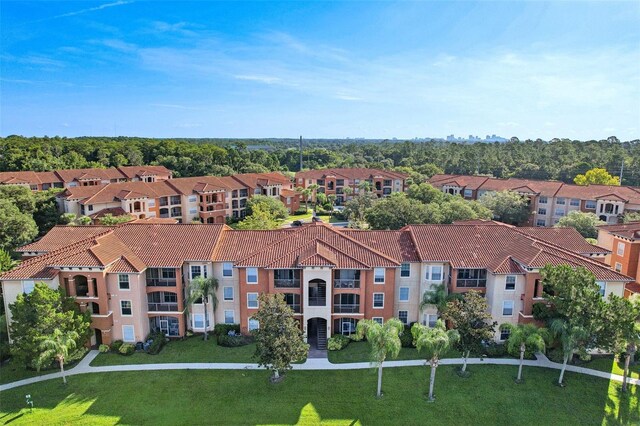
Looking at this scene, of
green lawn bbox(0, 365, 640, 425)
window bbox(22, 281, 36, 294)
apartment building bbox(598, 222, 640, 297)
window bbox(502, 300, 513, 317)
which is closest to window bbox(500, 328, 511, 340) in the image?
window bbox(502, 300, 513, 317)

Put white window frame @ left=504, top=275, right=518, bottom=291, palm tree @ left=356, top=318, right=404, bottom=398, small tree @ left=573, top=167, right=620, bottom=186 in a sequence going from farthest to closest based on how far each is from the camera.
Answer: small tree @ left=573, top=167, right=620, bottom=186, white window frame @ left=504, top=275, right=518, bottom=291, palm tree @ left=356, top=318, right=404, bottom=398

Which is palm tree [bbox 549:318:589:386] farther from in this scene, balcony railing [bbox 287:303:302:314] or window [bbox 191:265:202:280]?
window [bbox 191:265:202:280]

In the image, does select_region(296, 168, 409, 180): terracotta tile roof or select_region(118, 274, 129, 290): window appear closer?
select_region(118, 274, 129, 290): window

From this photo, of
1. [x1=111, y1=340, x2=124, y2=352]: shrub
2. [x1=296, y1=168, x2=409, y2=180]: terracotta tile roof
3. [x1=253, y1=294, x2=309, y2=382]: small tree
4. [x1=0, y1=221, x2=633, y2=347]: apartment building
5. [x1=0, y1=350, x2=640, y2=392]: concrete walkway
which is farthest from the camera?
[x1=296, y1=168, x2=409, y2=180]: terracotta tile roof

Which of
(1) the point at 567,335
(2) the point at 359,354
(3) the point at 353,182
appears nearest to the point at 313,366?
(2) the point at 359,354

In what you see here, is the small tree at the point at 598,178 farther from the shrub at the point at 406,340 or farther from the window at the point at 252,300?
the window at the point at 252,300

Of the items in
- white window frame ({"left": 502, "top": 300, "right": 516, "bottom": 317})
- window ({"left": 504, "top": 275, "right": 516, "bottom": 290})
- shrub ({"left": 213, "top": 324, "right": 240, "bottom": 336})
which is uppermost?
window ({"left": 504, "top": 275, "right": 516, "bottom": 290})

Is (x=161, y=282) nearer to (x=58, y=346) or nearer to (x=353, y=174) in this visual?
(x=58, y=346)

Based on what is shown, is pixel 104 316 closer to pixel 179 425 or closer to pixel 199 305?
pixel 199 305
